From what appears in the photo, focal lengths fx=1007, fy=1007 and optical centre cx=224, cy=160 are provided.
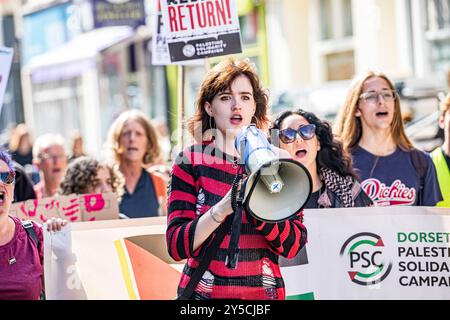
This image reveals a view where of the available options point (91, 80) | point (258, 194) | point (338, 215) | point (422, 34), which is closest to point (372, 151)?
point (338, 215)

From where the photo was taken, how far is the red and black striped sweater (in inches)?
146

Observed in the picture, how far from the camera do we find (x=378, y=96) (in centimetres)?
583

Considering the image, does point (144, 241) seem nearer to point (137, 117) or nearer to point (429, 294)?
point (429, 294)

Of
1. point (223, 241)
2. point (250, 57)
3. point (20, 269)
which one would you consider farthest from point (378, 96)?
point (250, 57)

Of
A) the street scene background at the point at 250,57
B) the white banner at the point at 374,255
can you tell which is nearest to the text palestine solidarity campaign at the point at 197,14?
the white banner at the point at 374,255

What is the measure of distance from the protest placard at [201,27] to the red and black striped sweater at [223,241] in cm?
173

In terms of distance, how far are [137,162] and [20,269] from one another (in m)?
3.38

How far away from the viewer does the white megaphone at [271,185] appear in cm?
342

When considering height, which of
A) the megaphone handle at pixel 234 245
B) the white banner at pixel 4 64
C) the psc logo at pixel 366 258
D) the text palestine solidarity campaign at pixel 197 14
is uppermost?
the text palestine solidarity campaign at pixel 197 14

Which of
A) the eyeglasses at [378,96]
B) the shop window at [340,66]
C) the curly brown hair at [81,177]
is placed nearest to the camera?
the eyeglasses at [378,96]

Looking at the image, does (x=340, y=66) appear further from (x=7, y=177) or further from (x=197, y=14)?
(x=7, y=177)

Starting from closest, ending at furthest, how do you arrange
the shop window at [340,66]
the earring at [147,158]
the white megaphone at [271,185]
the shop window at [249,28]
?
the white megaphone at [271,185], the earring at [147,158], the shop window at [340,66], the shop window at [249,28]

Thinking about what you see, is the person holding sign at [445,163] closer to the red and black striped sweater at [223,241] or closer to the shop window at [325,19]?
the red and black striped sweater at [223,241]

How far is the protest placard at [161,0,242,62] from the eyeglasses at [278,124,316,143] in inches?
25.0
